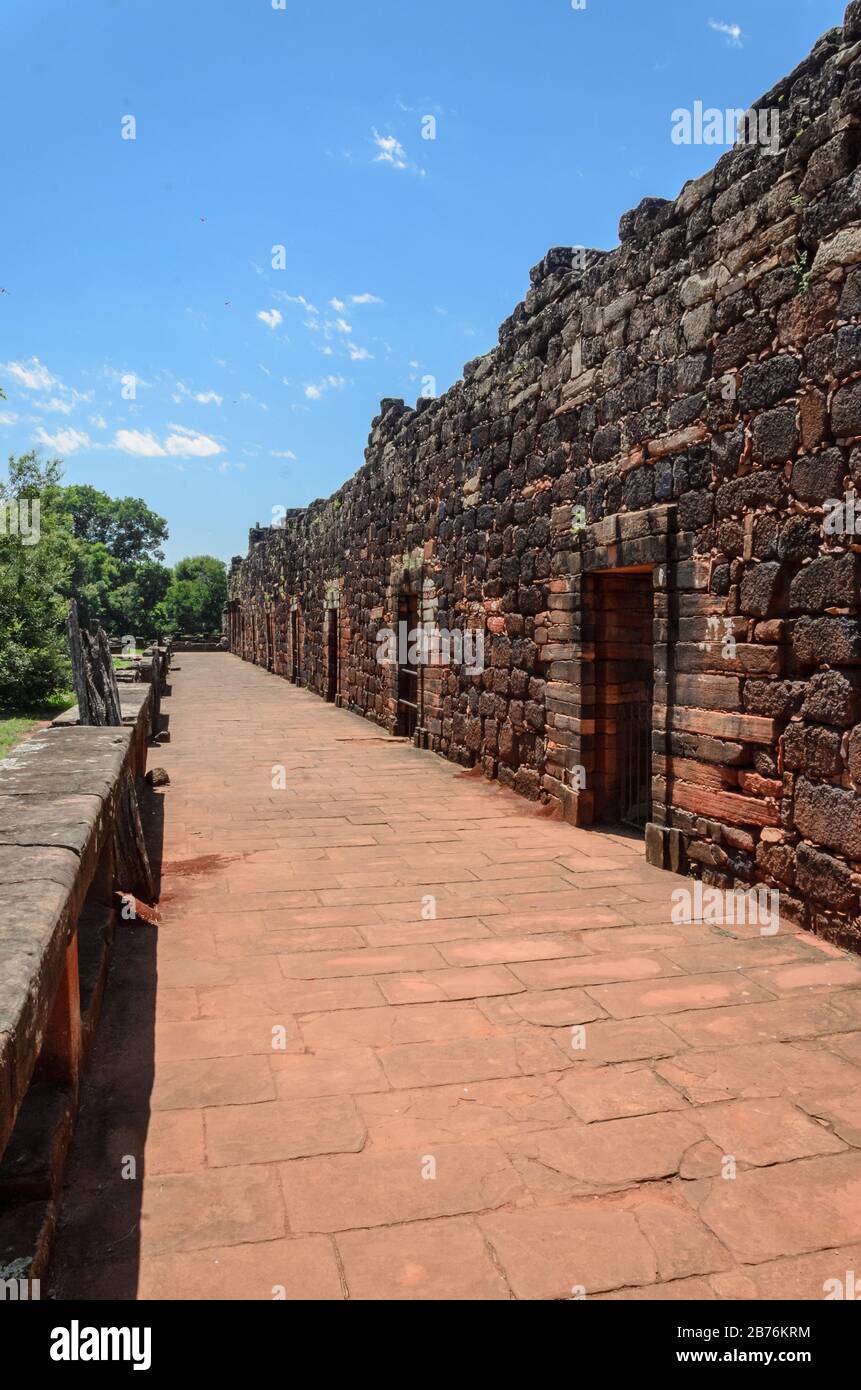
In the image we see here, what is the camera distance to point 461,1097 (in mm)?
2953

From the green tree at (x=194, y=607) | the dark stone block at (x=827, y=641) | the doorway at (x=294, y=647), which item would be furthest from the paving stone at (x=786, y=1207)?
the green tree at (x=194, y=607)

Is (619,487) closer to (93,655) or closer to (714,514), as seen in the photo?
(714,514)

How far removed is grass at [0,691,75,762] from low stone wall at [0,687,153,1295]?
6222 millimetres

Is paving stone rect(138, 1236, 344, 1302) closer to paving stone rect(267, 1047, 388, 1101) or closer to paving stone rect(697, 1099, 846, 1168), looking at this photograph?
paving stone rect(267, 1047, 388, 1101)

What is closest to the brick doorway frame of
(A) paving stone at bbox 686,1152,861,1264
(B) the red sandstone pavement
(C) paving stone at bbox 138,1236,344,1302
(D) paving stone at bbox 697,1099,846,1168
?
(B) the red sandstone pavement

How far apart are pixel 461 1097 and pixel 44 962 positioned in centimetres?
150

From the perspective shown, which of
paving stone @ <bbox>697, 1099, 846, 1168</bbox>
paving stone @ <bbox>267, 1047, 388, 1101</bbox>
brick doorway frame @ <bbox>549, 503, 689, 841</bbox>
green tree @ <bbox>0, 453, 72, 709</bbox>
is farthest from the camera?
green tree @ <bbox>0, 453, 72, 709</bbox>

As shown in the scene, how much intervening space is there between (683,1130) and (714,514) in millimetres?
3417

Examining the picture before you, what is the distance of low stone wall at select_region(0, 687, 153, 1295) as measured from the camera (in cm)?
190

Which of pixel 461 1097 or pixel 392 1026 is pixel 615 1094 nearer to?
pixel 461 1097

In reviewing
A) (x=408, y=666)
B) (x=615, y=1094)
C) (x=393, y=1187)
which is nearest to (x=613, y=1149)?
(x=615, y=1094)

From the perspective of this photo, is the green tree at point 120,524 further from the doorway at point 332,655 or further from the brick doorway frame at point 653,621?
the brick doorway frame at point 653,621

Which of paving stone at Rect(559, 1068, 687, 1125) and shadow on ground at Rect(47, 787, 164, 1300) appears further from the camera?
paving stone at Rect(559, 1068, 687, 1125)
